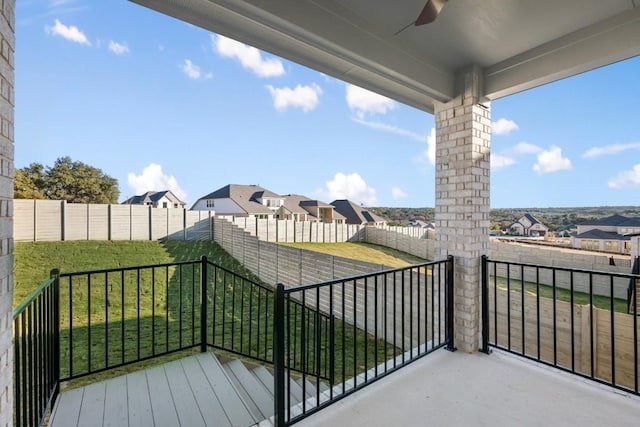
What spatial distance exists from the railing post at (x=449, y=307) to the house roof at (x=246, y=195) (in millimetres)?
19347

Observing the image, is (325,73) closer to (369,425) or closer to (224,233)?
(369,425)

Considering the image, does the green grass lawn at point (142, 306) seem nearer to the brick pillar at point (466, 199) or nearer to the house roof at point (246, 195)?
the brick pillar at point (466, 199)

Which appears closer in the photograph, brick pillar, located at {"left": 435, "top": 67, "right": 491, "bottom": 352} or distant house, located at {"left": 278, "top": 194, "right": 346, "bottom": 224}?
brick pillar, located at {"left": 435, "top": 67, "right": 491, "bottom": 352}

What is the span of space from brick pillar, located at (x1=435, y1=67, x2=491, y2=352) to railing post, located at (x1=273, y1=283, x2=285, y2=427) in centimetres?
184

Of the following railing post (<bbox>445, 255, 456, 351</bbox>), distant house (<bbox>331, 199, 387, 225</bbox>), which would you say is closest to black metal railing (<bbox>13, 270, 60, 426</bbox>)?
railing post (<bbox>445, 255, 456, 351</bbox>)

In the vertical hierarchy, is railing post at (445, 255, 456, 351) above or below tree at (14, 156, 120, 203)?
below

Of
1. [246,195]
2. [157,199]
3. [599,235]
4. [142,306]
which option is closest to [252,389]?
[142,306]

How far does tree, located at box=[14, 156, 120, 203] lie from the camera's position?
1560 centimetres

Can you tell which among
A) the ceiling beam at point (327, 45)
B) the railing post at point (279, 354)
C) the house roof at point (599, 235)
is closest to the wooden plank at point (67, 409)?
the railing post at point (279, 354)

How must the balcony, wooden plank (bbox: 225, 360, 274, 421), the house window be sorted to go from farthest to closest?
1. the house window
2. wooden plank (bbox: 225, 360, 274, 421)
3. the balcony

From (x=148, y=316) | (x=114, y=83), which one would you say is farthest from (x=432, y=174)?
(x=114, y=83)

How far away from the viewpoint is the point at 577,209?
4.34 meters

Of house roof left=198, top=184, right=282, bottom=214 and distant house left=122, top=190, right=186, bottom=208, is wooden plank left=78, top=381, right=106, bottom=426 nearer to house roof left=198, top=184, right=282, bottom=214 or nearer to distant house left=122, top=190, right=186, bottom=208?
house roof left=198, top=184, right=282, bottom=214

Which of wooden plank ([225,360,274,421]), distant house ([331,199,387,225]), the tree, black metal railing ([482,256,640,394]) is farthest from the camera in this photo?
distant house ([331,199,387,225])
